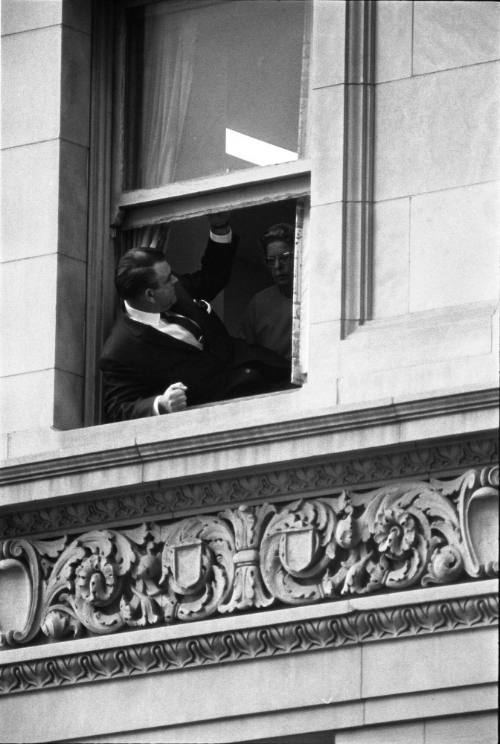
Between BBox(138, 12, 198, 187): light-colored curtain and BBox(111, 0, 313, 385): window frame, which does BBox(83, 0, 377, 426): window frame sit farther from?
BBox(138, 12, 198, 187): light-colored curtain

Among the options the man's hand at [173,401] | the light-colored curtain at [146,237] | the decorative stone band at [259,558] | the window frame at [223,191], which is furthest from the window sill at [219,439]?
the light-colored curtain at [146,237]

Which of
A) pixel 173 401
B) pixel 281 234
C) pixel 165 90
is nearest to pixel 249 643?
pixel 173 401

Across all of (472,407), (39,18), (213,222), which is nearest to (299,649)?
(472,407)

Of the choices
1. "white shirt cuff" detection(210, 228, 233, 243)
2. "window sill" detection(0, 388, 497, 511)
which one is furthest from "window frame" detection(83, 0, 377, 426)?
"window sill" detection(0, 388, 497, 511)

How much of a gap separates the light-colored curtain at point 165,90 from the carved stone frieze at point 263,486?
270cm

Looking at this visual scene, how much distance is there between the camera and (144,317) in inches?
899

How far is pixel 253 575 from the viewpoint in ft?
70.1

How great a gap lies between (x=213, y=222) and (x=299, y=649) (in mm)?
3658

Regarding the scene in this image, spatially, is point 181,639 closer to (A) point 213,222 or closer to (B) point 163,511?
(B) point 163,511

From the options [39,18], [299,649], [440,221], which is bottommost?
[299,649]

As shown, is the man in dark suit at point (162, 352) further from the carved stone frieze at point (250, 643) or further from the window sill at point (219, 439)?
the carved stone frieze at point (250, 643)

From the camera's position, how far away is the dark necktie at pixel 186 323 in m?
22.8

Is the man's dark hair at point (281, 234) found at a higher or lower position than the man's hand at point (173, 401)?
higher

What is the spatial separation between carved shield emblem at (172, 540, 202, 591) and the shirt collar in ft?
6.12
